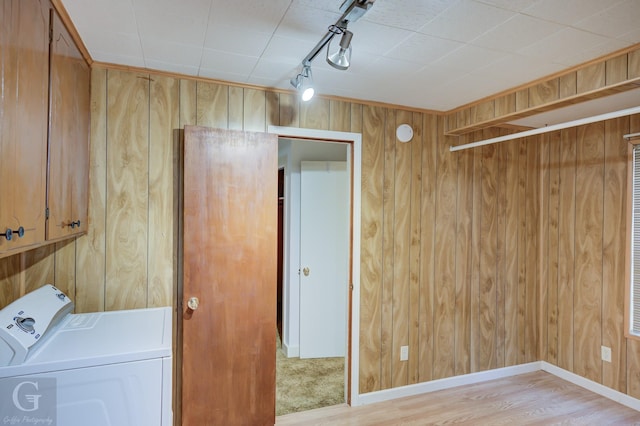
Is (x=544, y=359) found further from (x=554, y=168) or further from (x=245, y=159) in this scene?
(x=245, y=159)

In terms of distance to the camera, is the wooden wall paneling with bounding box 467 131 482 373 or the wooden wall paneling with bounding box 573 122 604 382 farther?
the wooden wall paneling with bounding box 467 131 482 373

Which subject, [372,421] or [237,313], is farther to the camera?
[372,421]

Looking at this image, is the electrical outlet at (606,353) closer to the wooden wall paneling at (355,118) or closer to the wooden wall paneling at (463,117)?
the wooden wall paneling at (463,117)

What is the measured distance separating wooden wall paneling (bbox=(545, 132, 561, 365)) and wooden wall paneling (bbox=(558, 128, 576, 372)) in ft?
0.10

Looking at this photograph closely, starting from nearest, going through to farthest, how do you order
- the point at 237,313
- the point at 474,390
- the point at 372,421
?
the point at 237,313
the point at 372,421
the point at 474,390

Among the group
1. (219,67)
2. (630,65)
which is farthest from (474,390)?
(219,67)

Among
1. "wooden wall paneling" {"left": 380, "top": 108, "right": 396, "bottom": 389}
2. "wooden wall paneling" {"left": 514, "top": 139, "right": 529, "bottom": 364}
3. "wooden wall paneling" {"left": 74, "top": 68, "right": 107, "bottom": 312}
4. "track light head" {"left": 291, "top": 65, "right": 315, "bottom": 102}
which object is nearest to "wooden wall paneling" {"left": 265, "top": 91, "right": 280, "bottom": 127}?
"track light head" {"left": 291, "top": 65, "right": 315, "bottom": 102}

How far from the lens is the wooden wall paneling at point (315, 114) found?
2.72 metres

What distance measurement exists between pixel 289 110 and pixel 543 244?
2.81m

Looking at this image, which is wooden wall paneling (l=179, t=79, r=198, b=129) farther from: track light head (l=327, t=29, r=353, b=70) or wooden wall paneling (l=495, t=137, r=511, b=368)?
wooden wall paneling (l=495, t=137, r=511, b=368)

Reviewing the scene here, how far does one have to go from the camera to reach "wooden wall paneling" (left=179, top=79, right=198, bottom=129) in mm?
2396

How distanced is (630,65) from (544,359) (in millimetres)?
2829

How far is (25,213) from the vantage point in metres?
1.22

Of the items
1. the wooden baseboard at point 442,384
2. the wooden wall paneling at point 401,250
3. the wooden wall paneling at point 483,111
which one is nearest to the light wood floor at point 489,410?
the wooden baseboard at point 442,384
